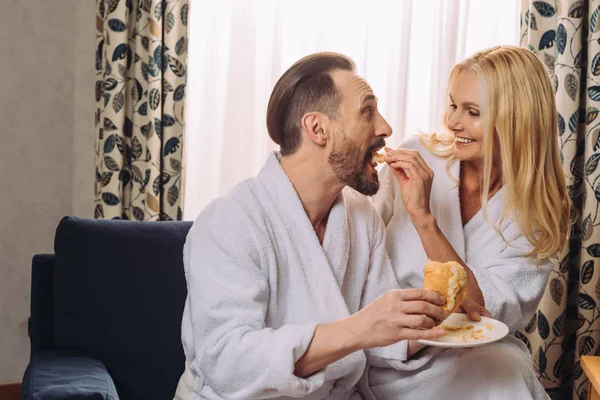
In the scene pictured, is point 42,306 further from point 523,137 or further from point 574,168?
point 574,168

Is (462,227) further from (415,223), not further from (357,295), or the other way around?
(357,295)

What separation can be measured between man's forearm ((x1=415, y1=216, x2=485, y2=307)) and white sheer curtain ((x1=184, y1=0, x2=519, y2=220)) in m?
1.34

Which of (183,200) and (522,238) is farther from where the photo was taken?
(183,200)

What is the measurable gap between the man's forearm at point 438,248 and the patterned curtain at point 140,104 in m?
1.33

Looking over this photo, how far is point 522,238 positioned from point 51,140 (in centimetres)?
200

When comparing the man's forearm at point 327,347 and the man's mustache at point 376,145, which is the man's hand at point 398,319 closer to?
the man's forearm at point 327,347

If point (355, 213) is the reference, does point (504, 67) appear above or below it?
above

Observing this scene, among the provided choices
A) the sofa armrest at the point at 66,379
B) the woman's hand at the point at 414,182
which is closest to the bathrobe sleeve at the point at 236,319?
the sofa armrest at the point at 66,379

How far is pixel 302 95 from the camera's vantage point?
181 cm

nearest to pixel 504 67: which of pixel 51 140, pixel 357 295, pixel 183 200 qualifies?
pixel 357 295

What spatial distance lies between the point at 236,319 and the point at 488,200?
919 millimetres

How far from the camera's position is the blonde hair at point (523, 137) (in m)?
2.06

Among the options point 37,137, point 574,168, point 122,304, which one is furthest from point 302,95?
point 37,137

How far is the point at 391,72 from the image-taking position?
3266 millimetres
